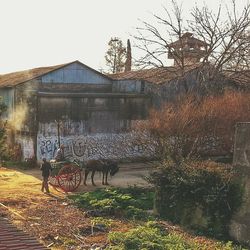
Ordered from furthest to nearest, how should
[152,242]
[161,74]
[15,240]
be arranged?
[161,74], [15,240], [152,242]

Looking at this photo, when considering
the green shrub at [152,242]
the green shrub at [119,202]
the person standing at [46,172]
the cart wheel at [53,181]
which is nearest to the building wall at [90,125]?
the cart wheel at [53,181]

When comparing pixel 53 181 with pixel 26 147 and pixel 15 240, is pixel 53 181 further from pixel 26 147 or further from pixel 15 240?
pixel 15 240

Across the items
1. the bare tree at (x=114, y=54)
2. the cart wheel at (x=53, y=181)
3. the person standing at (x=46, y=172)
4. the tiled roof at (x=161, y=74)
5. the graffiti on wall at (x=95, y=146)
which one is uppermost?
the bare tree at (x=114, y=54)

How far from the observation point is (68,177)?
20500 millimetres

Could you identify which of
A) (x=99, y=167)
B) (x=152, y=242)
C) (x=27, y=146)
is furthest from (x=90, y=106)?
(x=152, y=242)

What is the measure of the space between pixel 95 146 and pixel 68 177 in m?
8.42

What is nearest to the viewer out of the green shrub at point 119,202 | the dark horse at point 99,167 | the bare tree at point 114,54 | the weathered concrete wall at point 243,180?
the weathered concrete wall at point 243,180

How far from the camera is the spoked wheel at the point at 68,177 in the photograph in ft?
67.3

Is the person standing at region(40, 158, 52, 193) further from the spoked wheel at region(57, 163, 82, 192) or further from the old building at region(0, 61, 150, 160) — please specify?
the old building at region(0, 61, 150, 160)

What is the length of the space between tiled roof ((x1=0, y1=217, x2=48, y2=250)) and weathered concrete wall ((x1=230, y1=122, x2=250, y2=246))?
218 inches

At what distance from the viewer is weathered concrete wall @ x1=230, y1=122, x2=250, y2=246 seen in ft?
43.8

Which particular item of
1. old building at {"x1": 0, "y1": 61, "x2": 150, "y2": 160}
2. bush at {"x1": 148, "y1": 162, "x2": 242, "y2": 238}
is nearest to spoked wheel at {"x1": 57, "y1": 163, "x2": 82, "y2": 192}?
bush at {"x1": 148, "y1": 162, "x2": 242, "y2": 238}

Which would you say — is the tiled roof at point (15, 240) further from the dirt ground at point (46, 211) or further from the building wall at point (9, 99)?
the building wall at point (9, 99)

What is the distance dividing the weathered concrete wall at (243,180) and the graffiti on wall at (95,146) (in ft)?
39.1
